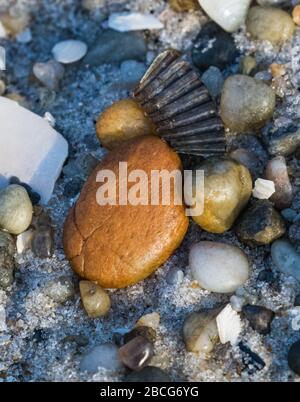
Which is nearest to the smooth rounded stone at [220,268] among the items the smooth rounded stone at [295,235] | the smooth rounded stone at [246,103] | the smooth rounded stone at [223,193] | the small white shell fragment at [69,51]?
the smooth rounded stone at [223,193]

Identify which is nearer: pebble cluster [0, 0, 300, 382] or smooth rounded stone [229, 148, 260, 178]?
pebble cluster [0, 0, 300, 382]

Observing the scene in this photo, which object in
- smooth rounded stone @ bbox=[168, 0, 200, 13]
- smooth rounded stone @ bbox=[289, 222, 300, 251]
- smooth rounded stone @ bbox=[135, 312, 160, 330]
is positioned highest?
smooth rounded stone @ bbox=[168, 0, 200, 13]

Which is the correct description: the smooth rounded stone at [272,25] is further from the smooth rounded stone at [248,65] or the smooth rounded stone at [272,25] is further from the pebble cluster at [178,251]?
the smooth rounded stone at [248,65]

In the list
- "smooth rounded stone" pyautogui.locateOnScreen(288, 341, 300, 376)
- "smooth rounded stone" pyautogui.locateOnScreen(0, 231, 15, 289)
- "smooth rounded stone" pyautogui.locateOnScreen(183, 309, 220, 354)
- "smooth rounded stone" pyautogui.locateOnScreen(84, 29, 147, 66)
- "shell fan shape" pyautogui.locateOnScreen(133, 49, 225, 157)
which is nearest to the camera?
"smooth rounded stone" pyautogui.locateOnScreen(288, 341, 300, 376)

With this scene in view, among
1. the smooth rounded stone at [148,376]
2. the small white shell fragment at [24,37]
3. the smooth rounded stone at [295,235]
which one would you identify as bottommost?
the smooth rounded stone at [148,376]

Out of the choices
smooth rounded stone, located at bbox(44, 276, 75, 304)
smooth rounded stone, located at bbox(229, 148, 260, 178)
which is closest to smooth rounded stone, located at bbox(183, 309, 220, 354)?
smooth rounded stone, located at bbox(44, 276, 75, 304)

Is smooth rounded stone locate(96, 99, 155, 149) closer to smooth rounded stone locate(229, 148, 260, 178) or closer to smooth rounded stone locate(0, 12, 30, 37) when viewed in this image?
smooth rounded stone locate(229, 148, 260, 178)

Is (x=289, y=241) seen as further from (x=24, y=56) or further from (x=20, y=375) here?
(x=24, y=56)

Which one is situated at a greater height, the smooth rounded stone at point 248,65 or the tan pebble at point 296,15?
the tan pebble at point 296,15
